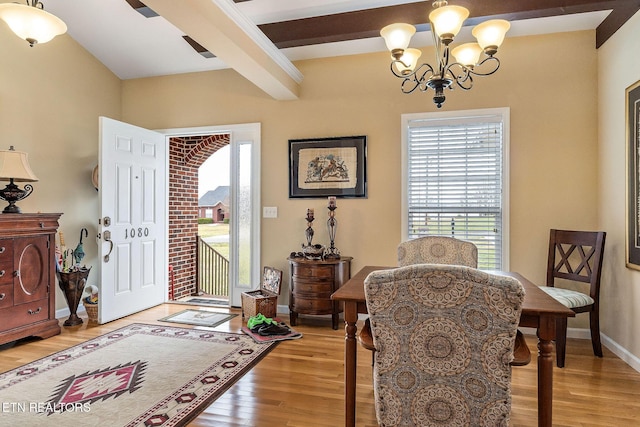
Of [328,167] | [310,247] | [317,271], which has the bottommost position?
[317,271]

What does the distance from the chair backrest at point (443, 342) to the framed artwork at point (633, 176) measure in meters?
2.21

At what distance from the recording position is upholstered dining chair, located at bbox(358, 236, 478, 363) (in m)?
2.71

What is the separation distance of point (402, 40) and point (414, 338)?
63.4 inches

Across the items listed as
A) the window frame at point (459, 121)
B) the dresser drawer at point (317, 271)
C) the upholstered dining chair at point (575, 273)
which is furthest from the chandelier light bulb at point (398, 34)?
the dresser drawer at point (317, 271)

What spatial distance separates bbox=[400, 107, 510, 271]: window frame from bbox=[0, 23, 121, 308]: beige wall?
347 cm

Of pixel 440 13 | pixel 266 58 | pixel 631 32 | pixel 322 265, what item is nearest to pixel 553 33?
pixel 631 32

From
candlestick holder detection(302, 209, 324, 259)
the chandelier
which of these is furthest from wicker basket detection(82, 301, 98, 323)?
the chandelier

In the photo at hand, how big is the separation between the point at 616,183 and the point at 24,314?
16.3 feet

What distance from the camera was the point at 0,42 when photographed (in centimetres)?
343

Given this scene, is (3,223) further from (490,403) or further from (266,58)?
(490,403)

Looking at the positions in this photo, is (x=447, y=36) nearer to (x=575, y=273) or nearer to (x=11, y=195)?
(x=575, y=273)

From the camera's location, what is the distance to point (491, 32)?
2.06 meters

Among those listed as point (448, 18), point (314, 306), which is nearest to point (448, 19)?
point (448, 18)

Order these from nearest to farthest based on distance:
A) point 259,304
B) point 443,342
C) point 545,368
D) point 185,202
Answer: point 443,342 < point 545,368 < point 259,304 < point 185,202
